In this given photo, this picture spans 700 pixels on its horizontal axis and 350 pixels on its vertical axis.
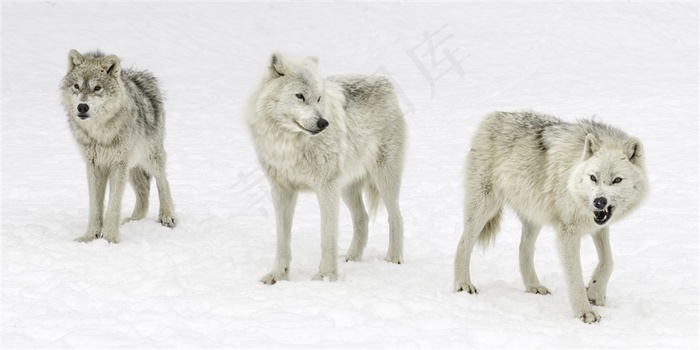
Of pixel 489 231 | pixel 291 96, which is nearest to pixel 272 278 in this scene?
pixel 291 96

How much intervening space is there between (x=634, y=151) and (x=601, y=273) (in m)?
0.98

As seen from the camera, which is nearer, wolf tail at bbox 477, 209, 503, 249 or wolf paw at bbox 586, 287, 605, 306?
wolf paw at bbox 586, 287, 605, 306

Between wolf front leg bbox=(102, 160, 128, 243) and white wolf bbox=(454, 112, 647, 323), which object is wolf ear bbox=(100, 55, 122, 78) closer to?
wolf front leg bbox=(102, 160, 128, 243)

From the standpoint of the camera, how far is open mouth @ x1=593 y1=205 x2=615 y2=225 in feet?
16.3

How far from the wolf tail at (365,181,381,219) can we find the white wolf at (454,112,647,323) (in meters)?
1.18

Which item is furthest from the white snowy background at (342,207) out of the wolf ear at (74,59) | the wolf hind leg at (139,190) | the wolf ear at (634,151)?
the wolf ear at (74,59)

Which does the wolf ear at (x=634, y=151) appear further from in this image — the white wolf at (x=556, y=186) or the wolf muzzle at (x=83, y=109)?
the wolf muzzle at (x=83, y=109)

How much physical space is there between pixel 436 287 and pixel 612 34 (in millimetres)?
16348

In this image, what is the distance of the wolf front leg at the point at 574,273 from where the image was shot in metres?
5.16

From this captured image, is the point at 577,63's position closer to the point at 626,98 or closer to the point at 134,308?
the point at 626,98

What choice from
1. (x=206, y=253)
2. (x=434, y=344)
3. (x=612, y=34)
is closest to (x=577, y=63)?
(x=612, y=34)

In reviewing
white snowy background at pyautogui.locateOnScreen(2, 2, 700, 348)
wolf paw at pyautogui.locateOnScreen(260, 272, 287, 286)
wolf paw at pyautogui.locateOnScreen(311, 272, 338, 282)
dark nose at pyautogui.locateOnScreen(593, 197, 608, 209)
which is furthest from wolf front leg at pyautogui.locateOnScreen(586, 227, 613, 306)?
wolf paw at pyautogui.locateOnScreen(260, 272, 287, 286)

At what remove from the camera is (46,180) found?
958 centimetres

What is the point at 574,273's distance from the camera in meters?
5.26
